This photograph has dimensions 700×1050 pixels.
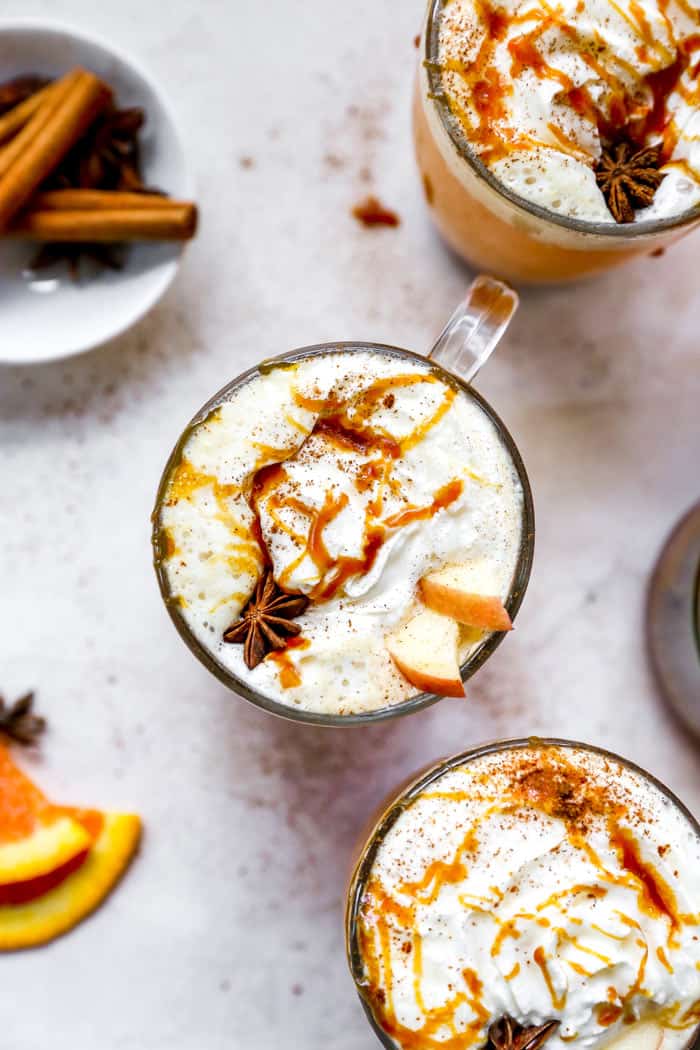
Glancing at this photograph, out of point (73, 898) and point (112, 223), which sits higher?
point (112, 223)

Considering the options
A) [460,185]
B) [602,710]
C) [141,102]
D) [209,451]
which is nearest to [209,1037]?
[602,710]

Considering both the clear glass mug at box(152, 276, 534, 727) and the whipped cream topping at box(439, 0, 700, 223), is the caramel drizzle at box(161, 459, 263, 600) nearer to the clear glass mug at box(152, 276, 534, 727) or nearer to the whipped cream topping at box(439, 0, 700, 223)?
the clear glass mug at box(152, 276, 534, 727)

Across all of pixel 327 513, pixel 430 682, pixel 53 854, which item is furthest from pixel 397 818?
pixel 53 854

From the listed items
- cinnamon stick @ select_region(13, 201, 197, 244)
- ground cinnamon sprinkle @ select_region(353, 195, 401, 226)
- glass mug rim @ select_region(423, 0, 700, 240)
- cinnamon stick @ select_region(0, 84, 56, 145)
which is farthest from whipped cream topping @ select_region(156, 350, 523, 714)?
cinnamon stick @ select_region(0, 84, 56, 145)

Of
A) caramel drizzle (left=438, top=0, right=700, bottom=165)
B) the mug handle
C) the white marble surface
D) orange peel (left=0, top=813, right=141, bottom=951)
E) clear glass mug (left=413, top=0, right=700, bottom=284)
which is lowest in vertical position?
orange peel (left=0, top=813, right=141, bottom=951)

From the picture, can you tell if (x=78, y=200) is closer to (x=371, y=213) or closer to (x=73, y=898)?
(x=371, y=213)

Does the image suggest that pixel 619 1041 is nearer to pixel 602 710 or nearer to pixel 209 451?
pixel 602 710

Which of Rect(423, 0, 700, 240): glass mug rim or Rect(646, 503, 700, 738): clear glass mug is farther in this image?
Rect(646, 503, 700, 738): clear glass mug
